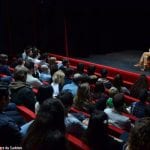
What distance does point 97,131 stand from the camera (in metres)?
3.00

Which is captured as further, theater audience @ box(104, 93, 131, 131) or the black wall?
the black wall

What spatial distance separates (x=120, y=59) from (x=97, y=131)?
7775 mm

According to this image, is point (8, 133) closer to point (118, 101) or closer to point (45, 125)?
point (45, 125)

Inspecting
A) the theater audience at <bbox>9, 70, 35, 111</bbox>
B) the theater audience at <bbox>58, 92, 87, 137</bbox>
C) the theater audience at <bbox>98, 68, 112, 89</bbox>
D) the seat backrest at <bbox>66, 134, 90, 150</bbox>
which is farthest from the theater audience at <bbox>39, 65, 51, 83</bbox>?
the seat backrest at <bbox>66, 134, 90, 150</bbox>

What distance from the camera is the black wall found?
11.2 meters

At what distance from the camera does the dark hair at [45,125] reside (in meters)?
2.22

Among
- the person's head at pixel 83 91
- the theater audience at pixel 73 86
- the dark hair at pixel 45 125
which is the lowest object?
the theater audience at pixel 73 86

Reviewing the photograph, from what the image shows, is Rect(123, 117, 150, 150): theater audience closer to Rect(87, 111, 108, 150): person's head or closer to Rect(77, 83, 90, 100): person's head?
Rect(87, 111, 108, 150): person's head

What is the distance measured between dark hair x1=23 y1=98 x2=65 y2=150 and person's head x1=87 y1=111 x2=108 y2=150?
64cm

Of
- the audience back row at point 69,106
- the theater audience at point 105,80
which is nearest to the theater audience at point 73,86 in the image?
the audience back row at point 69,106

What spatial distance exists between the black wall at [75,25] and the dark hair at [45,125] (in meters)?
8.89

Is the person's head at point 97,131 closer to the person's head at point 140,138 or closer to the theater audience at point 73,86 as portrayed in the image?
the person's head at point 140,138

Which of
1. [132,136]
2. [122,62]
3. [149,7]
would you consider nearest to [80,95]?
[132,136]

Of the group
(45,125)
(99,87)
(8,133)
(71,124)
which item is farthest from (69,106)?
(99,87)
